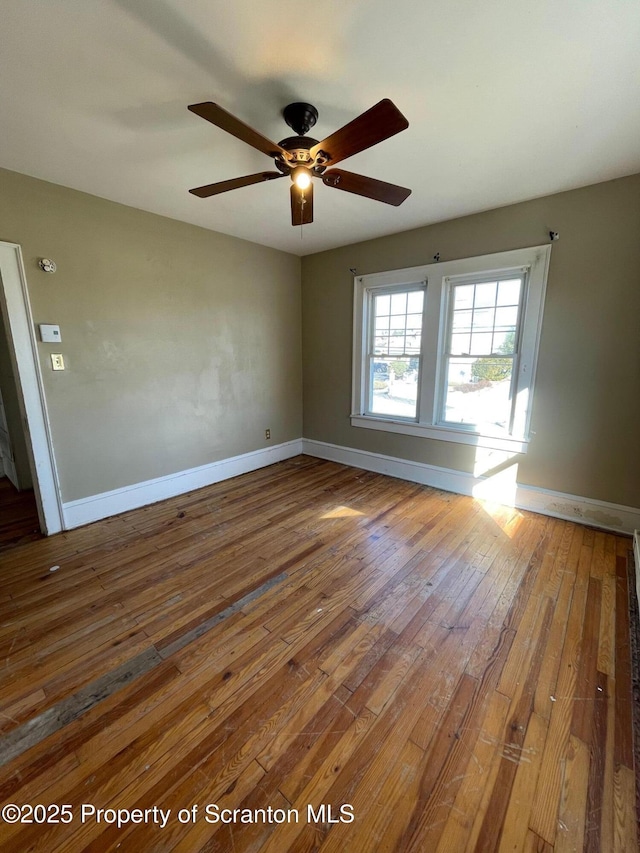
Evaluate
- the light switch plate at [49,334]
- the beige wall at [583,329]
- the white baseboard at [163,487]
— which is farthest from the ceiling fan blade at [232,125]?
the white baseboard at [163,487]

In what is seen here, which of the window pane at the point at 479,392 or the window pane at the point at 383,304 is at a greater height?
the window pane at the point at 383,304

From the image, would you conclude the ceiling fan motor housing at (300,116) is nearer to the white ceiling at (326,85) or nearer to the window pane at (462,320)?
the white ceiling at (326,85)

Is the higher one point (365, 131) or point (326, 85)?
point (326, 85)

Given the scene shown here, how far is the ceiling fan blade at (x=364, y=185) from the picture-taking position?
1847 mm

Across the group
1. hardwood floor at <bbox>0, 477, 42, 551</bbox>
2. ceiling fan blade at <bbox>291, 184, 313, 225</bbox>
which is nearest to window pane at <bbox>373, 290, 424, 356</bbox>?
ceiling fan blade at <bbox>291, 184, 313, 225</bbox>

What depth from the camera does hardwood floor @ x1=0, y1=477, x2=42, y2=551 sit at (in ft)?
8.82

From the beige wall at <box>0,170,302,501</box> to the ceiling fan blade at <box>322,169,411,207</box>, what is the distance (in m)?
1.94

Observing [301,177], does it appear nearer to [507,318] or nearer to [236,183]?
[236,183]

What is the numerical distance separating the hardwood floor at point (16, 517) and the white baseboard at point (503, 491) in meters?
3.16

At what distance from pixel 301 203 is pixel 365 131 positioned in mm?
627

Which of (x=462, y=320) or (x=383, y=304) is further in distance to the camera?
(x=383, y=304)

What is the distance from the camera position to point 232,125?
4.66 ft

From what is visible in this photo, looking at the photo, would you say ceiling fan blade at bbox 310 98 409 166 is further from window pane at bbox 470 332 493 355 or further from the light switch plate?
the light switch plate

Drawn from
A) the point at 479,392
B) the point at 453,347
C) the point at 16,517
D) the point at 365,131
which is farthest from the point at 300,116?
the point at 16,517
